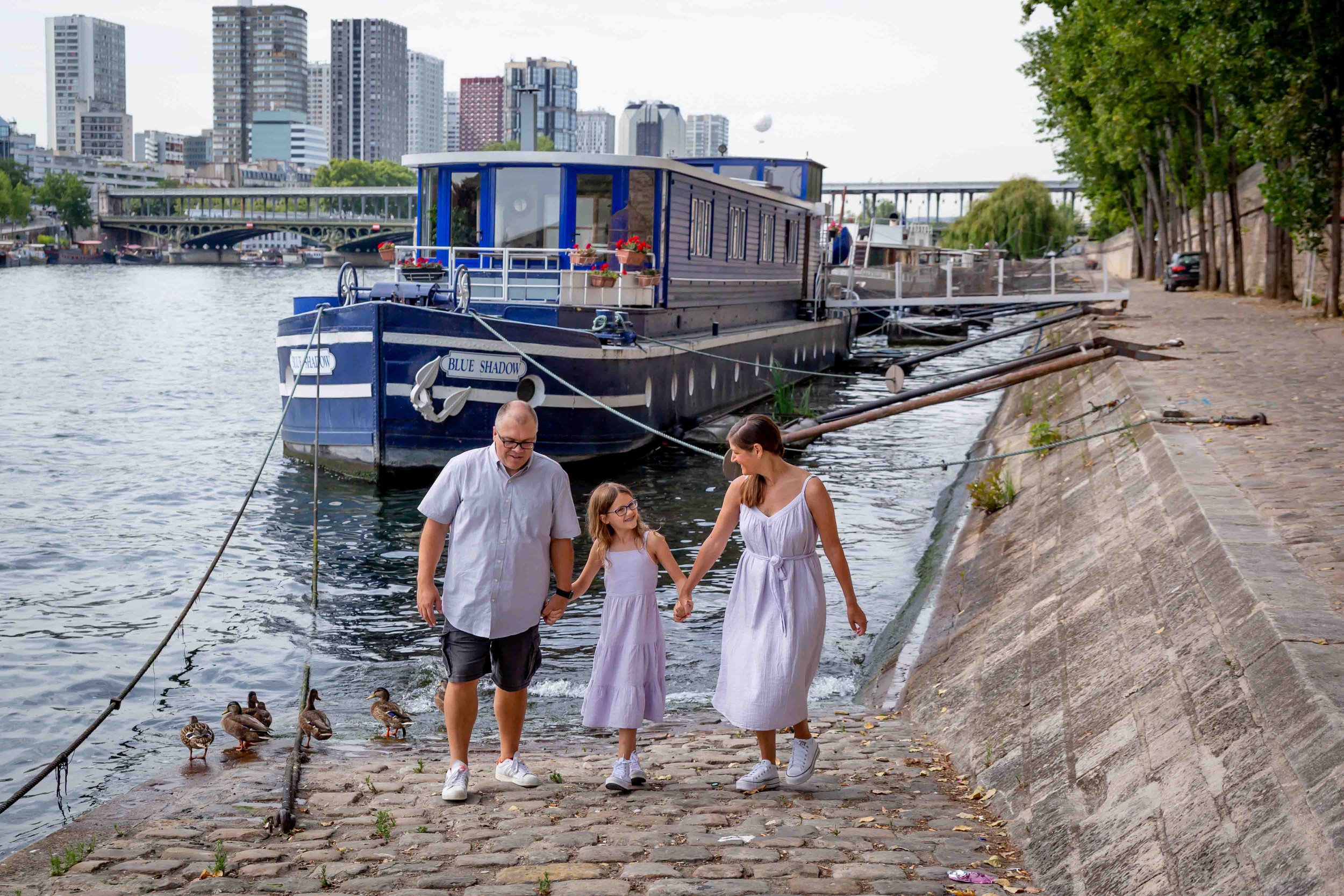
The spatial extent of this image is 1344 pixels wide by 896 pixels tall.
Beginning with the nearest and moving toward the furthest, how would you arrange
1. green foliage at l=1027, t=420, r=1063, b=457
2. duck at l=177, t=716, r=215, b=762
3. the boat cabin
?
duck at l=177, t=716, r=215, b=762 → green foliage at l=1027, t=420, r=1063, b=457 → the boat cabin

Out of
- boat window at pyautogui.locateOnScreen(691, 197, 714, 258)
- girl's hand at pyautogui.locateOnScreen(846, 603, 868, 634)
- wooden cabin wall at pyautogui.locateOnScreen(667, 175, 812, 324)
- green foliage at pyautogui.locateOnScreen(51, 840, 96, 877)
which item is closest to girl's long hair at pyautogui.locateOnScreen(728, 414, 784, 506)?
girl's hand at pyautogui.locateOnScreen(846, 603, 868, 634)

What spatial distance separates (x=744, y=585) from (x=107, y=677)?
650cm

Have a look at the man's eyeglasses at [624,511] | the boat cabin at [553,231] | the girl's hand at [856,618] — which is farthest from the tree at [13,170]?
the girl's hand at [856,618]

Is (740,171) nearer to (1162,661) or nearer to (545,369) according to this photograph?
(545,369)

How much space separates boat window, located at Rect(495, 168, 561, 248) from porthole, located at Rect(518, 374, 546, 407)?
3309 millimetres

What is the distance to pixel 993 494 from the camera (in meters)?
13.9

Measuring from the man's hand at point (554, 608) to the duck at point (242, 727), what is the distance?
263cm

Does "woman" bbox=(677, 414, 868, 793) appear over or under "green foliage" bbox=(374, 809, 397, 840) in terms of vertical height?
over

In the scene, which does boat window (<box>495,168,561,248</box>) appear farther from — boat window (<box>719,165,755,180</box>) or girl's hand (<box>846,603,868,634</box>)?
boat window (<box>719,165,755,180</box>)

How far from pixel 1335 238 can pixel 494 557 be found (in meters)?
25.7

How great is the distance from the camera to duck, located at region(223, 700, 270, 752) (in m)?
8.20

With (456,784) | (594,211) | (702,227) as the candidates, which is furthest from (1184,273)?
(456,784)

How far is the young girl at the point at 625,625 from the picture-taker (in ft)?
21.2

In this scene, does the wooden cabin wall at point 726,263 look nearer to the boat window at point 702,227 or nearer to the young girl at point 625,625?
the boat window at point 702,227
